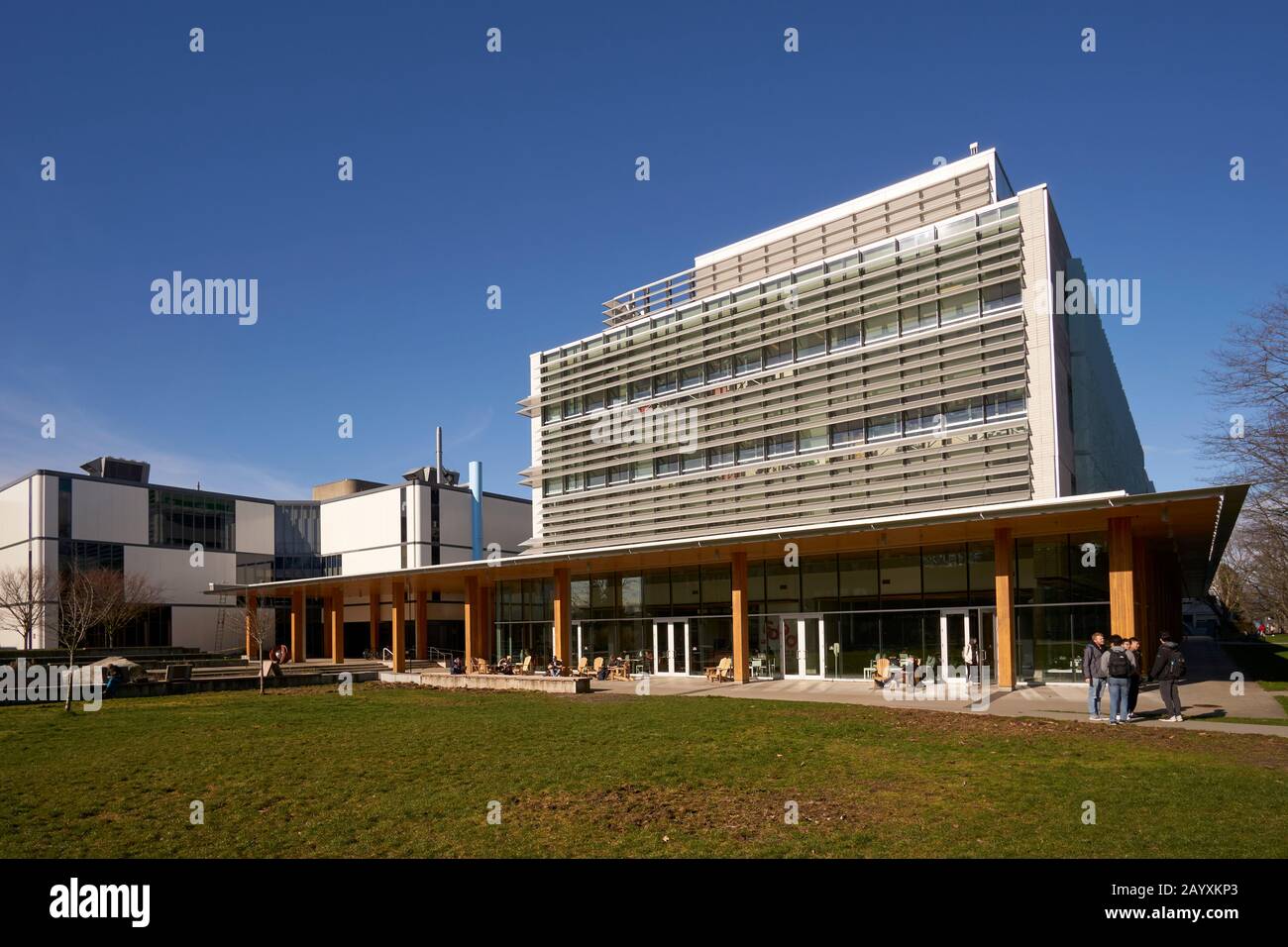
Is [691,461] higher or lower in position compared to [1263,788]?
higher

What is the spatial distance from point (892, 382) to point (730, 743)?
21.4m

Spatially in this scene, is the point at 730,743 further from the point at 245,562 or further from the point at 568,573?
the point at 245,562

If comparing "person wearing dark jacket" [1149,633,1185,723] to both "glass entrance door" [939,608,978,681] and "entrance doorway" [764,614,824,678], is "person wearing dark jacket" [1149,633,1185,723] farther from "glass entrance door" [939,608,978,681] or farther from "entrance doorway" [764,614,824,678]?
"entrance doorway" [764,614,824,678]

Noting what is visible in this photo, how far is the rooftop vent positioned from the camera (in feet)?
207

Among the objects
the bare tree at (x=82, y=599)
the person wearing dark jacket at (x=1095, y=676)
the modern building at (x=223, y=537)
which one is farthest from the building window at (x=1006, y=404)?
the bare tree at (x=82, y=599)

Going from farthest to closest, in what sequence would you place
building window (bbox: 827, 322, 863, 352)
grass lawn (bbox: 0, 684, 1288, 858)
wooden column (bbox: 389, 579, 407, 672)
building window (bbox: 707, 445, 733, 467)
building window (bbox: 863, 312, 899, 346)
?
wooden column (bbox: 389, 579, 407, 672) → building window (bbox: 707, 445, 733, 467) → building window (bbox: 827, 322, 863, 352) → building window (bbox: 863, 312, 899, 346) → grass lawn (bbox: 0, 684, 1288, 858)

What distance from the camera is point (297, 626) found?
2218 inches

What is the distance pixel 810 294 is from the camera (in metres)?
36.5

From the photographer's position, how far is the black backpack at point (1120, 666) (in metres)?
16.3

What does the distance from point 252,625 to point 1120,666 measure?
55.7 meters

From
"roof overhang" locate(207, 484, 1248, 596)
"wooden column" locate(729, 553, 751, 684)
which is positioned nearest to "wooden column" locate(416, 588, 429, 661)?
"roof overhang" locate(207, 484, 1248, 596)

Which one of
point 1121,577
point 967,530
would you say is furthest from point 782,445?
point 1121,577

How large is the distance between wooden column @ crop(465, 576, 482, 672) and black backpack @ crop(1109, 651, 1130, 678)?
30053 millimetres
